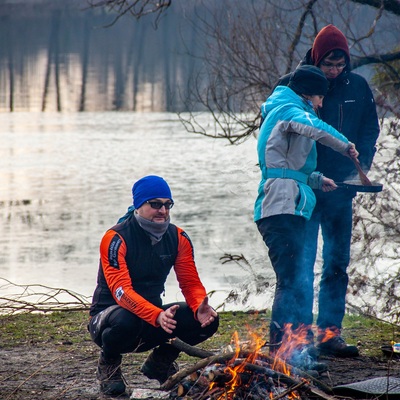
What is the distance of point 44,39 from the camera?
197ft

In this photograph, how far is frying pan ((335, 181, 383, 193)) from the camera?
528 cm

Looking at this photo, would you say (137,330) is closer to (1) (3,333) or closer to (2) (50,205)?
(1) (3,333)

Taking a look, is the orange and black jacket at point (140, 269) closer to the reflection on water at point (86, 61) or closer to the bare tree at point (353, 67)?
the bare tree at point (353, 67)

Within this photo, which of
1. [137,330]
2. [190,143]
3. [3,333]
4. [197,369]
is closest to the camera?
[197,369]

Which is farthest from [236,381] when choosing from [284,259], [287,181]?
[287,181]

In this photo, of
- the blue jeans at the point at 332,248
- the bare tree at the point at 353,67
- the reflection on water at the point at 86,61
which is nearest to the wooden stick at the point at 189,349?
the blue jeans at the point at 332,248

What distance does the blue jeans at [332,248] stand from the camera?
5566mm

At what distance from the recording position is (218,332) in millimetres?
6633

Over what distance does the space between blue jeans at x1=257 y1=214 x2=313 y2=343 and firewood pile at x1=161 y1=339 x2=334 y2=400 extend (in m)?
0.71

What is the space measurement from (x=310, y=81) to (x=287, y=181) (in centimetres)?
60

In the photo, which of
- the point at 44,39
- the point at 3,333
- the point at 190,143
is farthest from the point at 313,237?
the point at 44,39

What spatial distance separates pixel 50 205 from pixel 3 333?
9.18m

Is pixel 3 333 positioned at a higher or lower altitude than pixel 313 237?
lower

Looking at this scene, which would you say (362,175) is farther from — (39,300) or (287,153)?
(39,300)
